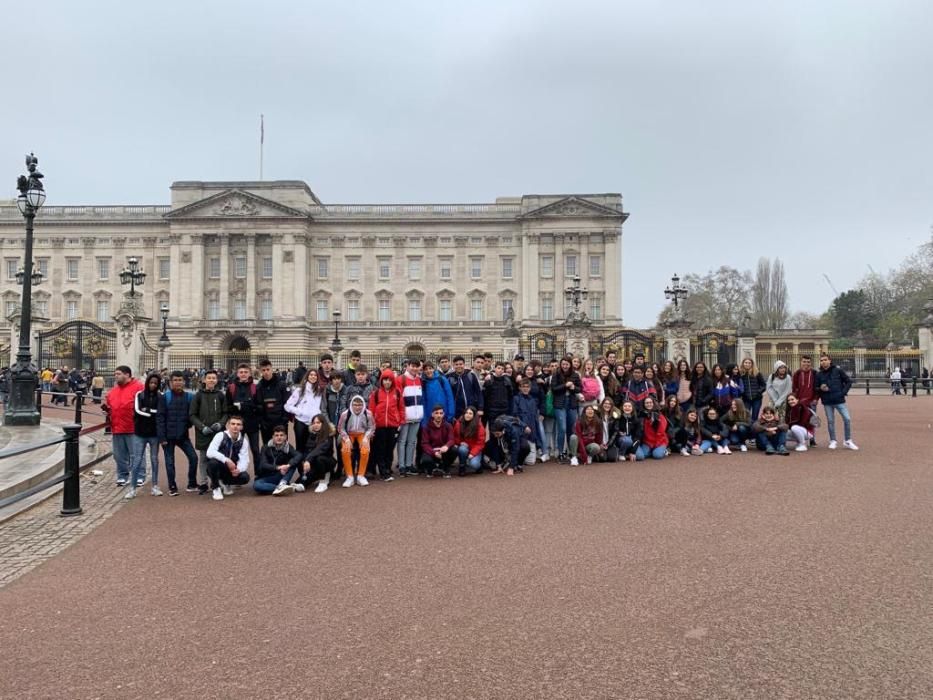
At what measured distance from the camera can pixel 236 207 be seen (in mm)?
60156

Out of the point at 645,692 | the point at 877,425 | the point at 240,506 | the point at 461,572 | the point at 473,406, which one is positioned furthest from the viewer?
the point at 877,425

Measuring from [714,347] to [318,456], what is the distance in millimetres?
24830

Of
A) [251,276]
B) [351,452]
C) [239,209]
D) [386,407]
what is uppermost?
[239,209]

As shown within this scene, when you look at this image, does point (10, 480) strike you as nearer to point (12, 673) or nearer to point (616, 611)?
point (12, 673)

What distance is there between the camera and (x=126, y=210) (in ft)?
203

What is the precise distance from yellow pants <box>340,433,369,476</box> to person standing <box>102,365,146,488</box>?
2838 mm

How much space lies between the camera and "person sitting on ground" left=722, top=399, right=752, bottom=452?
11320 millimetres

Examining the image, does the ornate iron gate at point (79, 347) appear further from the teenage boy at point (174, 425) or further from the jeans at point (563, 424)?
the jeans at point (563, 424)

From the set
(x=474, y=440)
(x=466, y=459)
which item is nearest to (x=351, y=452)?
(x=466, y=459)

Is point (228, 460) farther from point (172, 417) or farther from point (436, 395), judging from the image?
point (436, 395)

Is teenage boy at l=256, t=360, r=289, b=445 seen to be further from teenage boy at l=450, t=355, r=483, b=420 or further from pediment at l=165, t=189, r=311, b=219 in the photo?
pediment at l=165, t=189, r=311, b=219

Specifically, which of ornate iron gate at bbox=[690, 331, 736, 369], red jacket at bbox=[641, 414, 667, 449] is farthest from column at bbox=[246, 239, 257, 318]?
red jacket at bbox=[641, 414, 667, 449]

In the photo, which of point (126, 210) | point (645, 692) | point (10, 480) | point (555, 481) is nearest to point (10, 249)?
point (126, 210)

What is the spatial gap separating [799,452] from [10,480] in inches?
475
